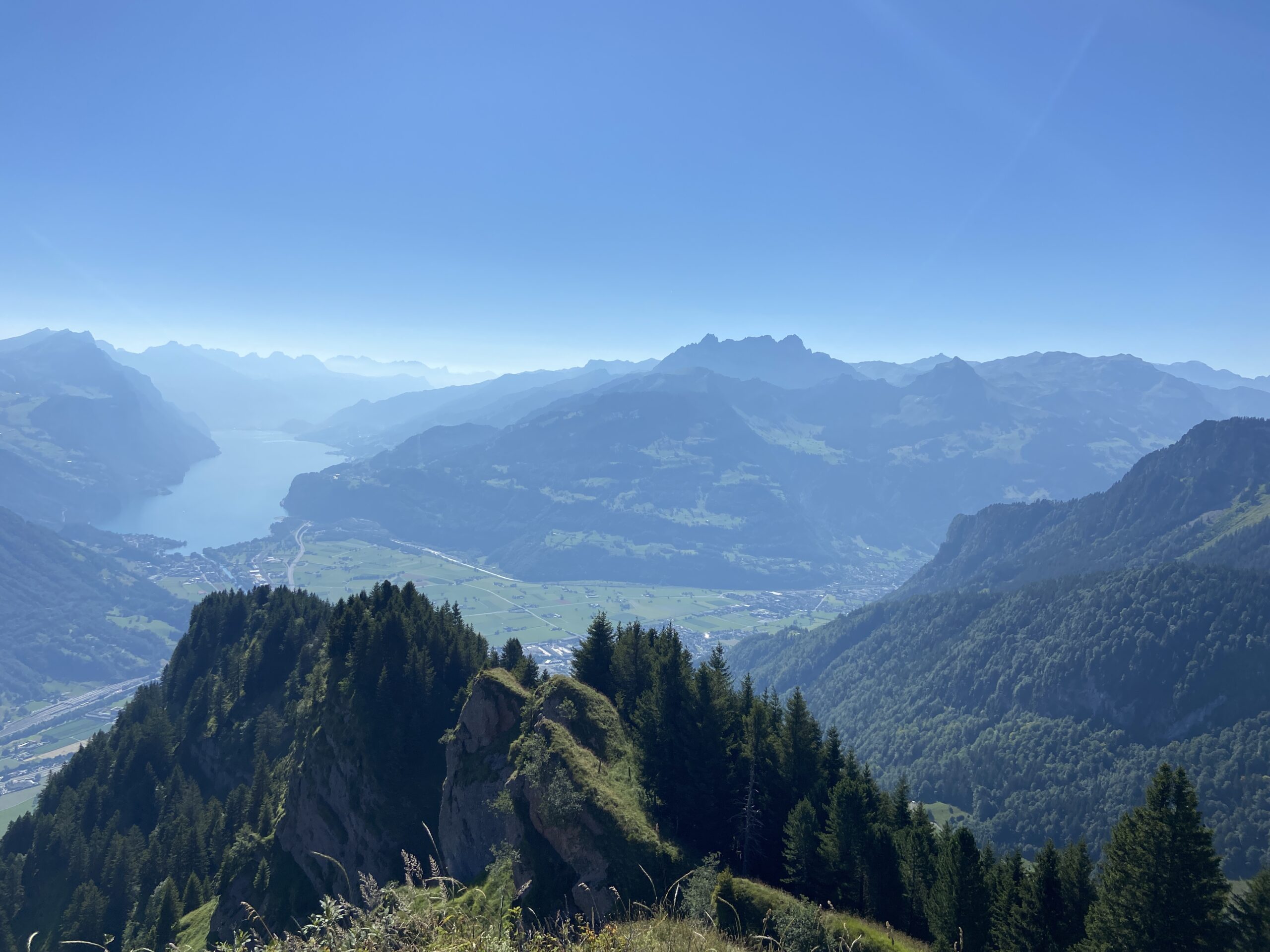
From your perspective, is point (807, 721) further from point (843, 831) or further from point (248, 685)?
point (248, 685)

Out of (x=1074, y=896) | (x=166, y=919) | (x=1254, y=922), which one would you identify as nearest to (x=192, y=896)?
(x=166, y=919)

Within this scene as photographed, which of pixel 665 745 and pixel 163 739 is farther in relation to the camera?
pixel 163 739

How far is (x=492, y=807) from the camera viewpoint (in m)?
47.9

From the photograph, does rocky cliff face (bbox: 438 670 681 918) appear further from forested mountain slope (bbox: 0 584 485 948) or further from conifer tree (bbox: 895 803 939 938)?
conifer tree (bbox: 895 803 939 938)

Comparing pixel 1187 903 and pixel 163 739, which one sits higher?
pixel 1187 903

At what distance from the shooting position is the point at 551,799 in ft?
135

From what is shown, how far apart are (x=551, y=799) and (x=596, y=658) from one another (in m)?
21.1

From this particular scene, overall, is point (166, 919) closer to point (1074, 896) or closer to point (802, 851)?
point (802, 851)

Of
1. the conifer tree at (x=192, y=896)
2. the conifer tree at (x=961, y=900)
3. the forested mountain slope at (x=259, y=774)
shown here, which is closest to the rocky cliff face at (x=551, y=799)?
the forested mountain slope at (x=259, y=774)

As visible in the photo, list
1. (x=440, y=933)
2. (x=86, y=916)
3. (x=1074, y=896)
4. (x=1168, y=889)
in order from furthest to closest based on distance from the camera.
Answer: (x=86, y=916)
(x=1074, y=896)
(x=1168, y=889)
(x=440, y=933)

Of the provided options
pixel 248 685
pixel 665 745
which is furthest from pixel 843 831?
pixel 248 685

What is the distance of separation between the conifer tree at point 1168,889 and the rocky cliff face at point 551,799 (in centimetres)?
2109

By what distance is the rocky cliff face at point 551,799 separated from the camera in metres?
38.3

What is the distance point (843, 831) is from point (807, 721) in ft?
32.2
